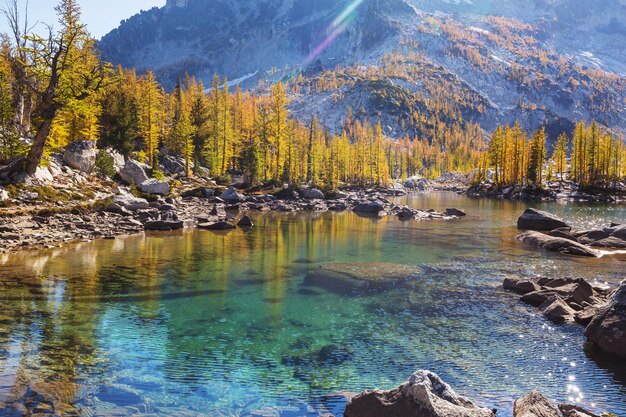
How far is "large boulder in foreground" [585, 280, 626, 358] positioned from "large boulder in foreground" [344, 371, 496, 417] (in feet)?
27.2

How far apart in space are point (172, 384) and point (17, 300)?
1176 cm

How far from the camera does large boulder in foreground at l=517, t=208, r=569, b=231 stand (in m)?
49.2

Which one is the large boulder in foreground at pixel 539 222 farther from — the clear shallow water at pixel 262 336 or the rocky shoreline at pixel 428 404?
the rocky shoreline at pixel 428 404

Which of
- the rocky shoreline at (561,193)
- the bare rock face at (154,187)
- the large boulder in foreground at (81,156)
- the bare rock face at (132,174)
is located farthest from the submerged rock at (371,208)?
the rocky shoreline at (561,193)

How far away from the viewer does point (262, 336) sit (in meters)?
16.4

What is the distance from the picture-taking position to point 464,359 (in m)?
14.6

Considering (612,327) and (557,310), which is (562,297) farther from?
(612,327)

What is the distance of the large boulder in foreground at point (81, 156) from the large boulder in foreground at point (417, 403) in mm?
52171

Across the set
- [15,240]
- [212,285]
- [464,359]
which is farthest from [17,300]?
[464,359]

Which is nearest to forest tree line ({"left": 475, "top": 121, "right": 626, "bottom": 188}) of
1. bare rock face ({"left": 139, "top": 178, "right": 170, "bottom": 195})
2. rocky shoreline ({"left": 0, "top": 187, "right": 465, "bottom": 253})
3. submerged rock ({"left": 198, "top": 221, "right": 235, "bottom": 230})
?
rocky shoreline ({"left": 0, "top": 187, "right": 465, "bottom": 253})

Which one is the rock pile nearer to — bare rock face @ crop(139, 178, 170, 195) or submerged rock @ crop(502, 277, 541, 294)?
submerged rock @ crop(502, 277, 541, 294)

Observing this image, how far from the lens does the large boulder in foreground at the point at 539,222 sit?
1938 inches

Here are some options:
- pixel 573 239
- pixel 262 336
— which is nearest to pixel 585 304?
pixel 262 336

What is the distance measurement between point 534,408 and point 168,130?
109 m
